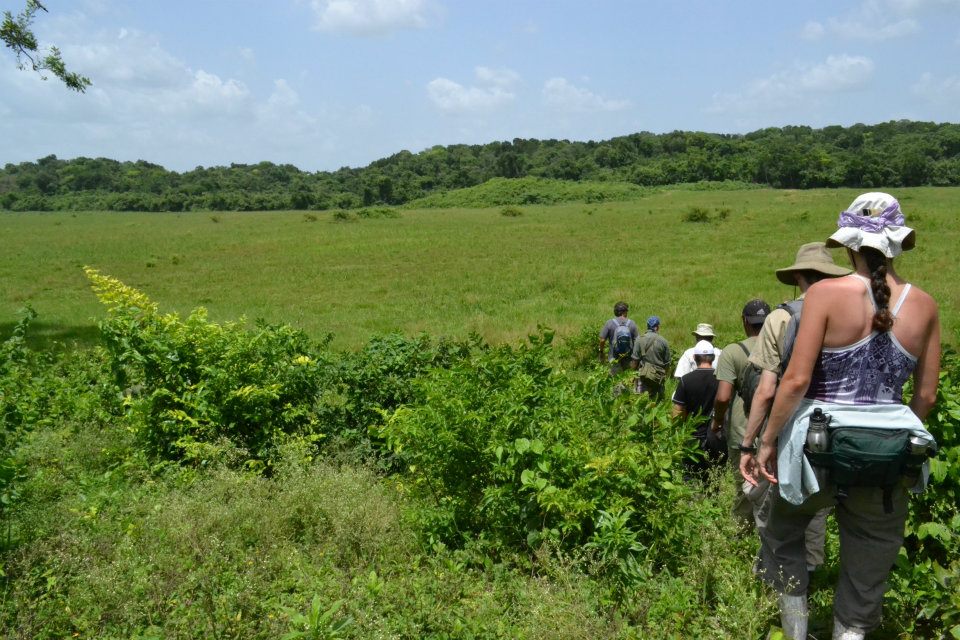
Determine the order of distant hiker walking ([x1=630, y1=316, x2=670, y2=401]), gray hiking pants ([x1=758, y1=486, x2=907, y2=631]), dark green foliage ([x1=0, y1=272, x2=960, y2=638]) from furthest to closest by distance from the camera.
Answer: distant hiker walking ([x1=630, y1=316, x2=670, y2=401]), dark green foliage ([x1=0, y1=272, x2=960, y2=638]), gray hiking pants ([x1=758, y1=486, x2=907, y2=631])

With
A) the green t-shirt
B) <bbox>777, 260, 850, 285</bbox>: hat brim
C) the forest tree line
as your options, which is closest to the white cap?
the green t-shirt

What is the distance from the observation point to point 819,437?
10.0 ft

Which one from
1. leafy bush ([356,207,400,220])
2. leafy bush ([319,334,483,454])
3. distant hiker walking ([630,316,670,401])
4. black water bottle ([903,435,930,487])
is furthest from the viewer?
leafy bush ([356,207,400,220])

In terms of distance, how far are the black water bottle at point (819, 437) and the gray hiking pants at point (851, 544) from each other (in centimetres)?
9

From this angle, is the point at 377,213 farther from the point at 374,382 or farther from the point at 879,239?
the point at 879,239

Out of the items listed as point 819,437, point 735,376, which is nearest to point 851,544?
point 819,437

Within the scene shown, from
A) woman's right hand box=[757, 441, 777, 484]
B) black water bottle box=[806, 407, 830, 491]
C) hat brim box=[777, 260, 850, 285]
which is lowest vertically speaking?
woman's right hand box=[757, 441, 777, 484]

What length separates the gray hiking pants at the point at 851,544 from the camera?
319cm

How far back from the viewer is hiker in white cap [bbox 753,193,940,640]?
3.03m

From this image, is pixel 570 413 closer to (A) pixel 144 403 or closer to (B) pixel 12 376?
(A) pixel 144 403

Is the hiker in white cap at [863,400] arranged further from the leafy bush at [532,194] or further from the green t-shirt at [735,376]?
the leafy bush at [532,194]

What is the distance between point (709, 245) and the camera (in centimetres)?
2866

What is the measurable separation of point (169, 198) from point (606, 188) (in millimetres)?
51373

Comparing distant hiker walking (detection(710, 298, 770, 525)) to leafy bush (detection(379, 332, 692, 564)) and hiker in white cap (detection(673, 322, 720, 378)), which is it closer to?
leafy bush (detection(379, 332, 692, 564))
